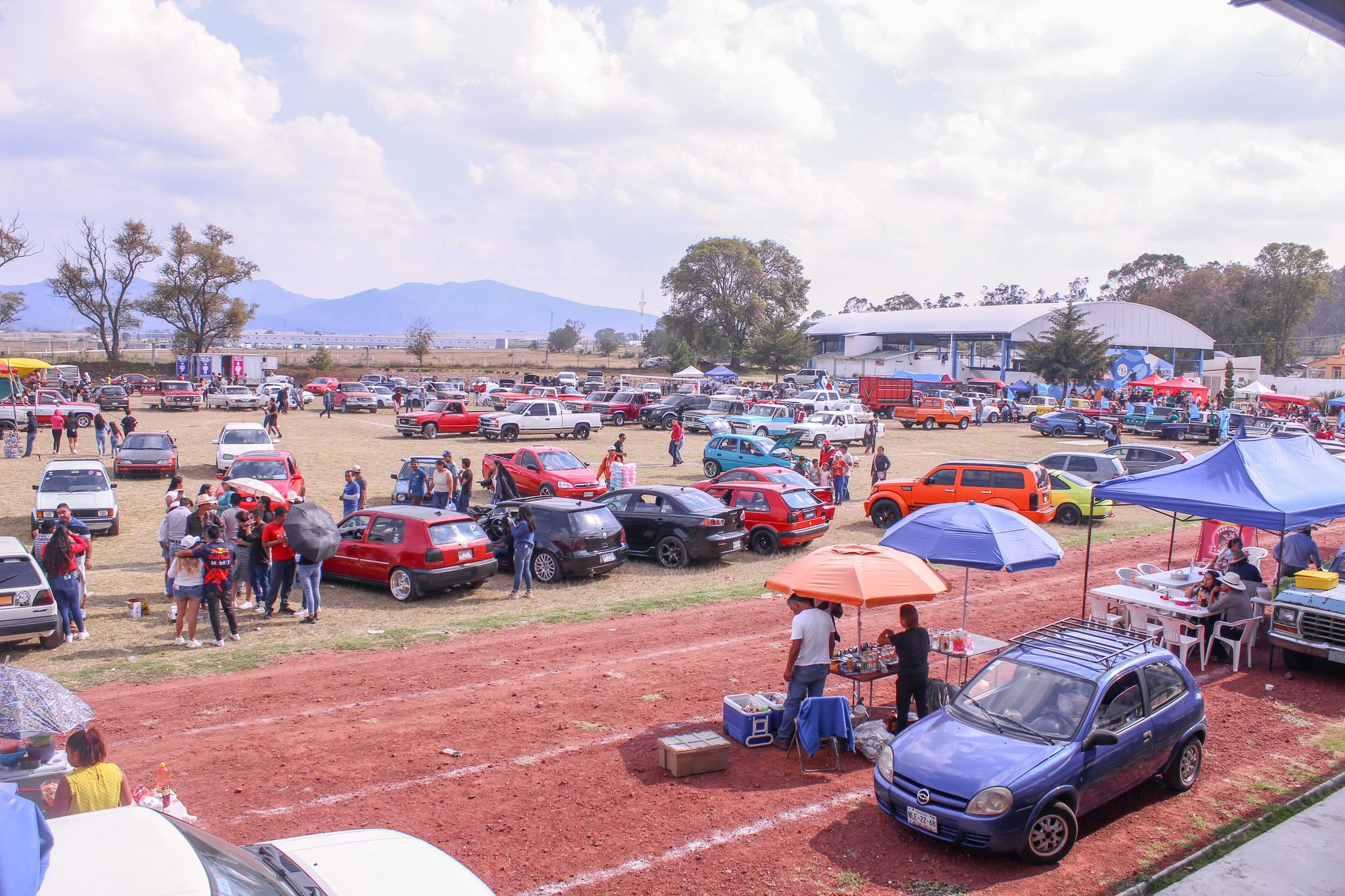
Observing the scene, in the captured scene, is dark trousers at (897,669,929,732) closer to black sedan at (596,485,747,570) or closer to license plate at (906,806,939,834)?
license plate at (906,806,939,834)

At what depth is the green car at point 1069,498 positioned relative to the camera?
21.3m

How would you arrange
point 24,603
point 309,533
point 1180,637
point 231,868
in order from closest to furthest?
point 231,868 < point 24,603 < point 1180,637 < point 309,533

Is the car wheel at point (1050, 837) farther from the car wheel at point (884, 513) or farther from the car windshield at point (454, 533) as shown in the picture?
the car wheel at point (884, 513)

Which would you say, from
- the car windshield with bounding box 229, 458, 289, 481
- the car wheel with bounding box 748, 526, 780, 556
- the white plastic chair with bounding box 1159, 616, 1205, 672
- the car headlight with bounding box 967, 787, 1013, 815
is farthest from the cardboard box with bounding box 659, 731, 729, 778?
the car windshield with bounding box 229, 458, 289, 481

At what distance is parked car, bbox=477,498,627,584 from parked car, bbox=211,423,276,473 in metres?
11.9

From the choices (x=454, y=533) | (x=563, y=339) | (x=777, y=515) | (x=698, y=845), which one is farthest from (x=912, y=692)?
(x=563, y=339)

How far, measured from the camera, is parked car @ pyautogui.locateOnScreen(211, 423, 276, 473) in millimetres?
24844

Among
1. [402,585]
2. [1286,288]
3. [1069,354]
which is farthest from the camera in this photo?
[1286,288]

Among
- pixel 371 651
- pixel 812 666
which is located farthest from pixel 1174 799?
pixel 371 651

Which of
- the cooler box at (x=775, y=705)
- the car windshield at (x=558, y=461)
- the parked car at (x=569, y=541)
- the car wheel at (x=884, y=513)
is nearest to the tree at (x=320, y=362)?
the car windshield at (x=558, y=461)

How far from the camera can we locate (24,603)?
35.7 feet

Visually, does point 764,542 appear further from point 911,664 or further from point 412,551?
point 911,664

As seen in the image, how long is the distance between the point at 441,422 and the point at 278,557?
24252mm

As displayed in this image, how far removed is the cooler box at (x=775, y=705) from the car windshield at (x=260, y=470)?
15.5m
